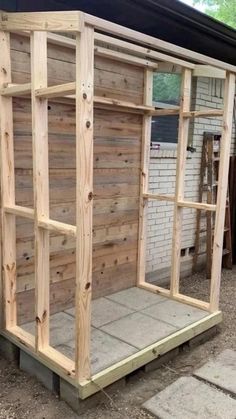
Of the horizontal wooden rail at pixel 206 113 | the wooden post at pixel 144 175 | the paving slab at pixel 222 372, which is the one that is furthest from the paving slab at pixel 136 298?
the horizontal wooden rail at pixel 206 113

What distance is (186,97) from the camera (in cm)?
328

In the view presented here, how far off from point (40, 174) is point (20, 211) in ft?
1.08

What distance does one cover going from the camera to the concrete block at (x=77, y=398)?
219cm

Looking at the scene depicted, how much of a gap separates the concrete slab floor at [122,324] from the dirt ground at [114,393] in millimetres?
228

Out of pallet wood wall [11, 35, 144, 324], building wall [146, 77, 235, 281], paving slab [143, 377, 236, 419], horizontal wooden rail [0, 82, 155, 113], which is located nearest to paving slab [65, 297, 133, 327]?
pallet wood wall [11, 35, 144, 324]

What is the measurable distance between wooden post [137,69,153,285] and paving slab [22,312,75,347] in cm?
104

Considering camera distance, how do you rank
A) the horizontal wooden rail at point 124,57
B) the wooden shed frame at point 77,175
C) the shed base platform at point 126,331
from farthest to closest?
the horizontal wooden rail at point 124,57 < the shed base platform at point 126,331 < the wooden shed frame at point 77,175

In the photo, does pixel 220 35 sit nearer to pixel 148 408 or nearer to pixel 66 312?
pixel 66 312

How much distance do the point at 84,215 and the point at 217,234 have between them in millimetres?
1487

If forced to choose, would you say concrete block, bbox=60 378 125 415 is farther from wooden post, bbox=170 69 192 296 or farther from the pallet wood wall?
wooden post, bbox=170 69 192 296

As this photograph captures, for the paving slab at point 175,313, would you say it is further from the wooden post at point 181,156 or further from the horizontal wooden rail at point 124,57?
the horizontal wooden rail at point 124,57

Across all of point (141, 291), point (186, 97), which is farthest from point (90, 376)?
point (186, 97)

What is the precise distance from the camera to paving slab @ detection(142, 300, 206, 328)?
9.87ft

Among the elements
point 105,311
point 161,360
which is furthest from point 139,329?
point 105,311
